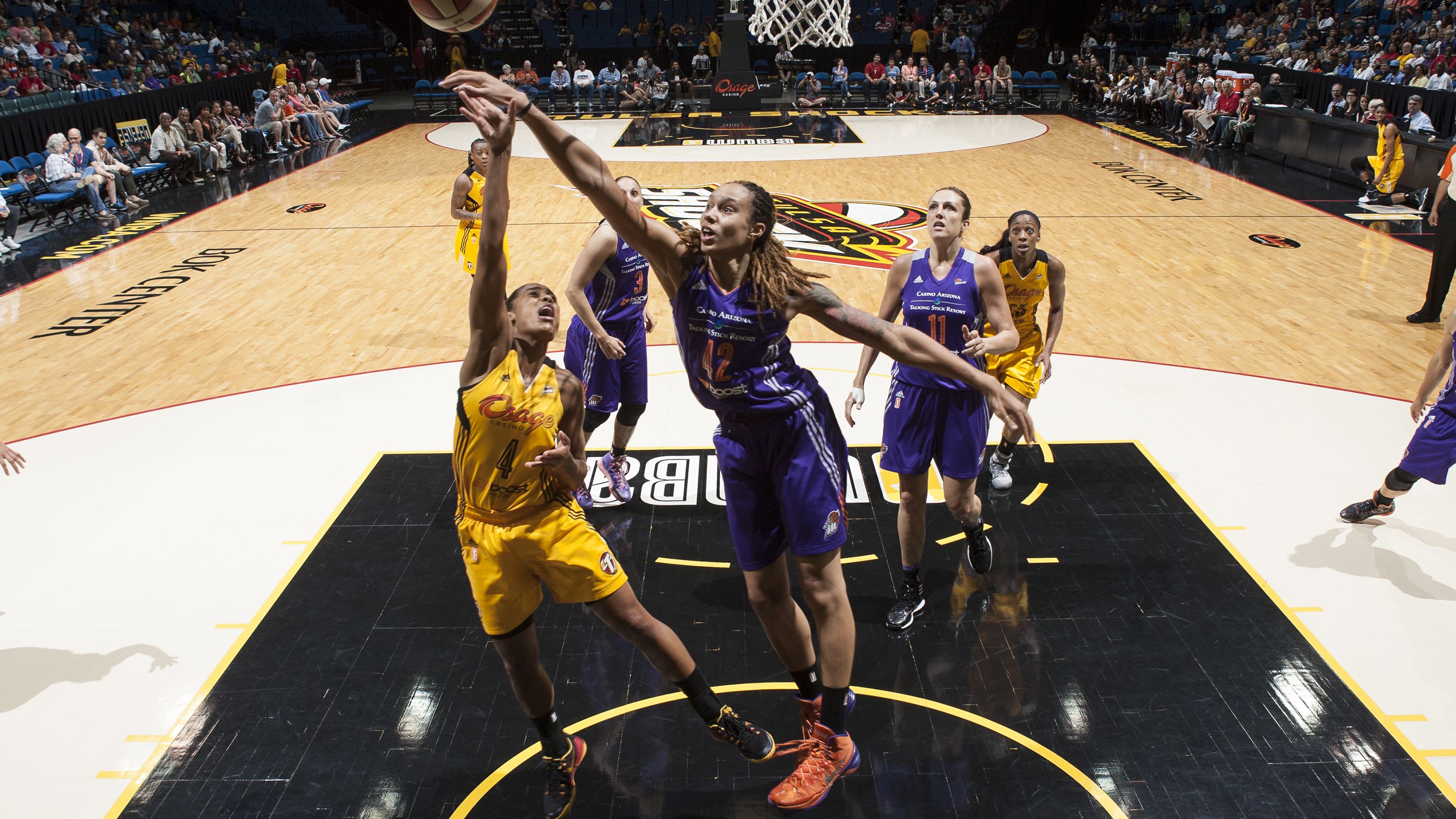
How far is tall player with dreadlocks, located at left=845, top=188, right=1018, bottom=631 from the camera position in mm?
4453

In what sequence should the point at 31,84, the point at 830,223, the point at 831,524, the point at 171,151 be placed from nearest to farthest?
the point at 831,524, the point at 830,223, the point at 31,84, the point at 171,151

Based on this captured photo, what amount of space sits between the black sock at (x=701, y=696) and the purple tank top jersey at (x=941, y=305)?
171 centimetres

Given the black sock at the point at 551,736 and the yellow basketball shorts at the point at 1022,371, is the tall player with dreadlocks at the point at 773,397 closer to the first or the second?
the black sock at the point at 551,736

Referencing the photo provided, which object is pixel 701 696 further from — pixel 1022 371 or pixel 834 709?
pixel 1022 371

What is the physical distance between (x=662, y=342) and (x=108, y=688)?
5.04m

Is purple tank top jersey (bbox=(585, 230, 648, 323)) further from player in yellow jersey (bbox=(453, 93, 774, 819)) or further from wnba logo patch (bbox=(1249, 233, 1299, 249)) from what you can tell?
wnba logo patch (bbox=(1249, 233, 1299, 249))

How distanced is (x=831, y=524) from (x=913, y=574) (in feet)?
4.71

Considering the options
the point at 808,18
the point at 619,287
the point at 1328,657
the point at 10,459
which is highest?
the point at 808,18

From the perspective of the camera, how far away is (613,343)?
5.23 metres

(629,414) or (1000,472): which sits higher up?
(629,414)

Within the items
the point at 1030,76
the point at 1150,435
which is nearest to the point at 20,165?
the point at 1150,435

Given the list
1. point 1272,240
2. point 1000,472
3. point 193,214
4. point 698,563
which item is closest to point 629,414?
point 698,563

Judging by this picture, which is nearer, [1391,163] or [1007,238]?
[1007,238]

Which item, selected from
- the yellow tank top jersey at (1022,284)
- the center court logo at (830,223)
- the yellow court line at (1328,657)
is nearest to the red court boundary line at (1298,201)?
the center court logo at (830,223)
